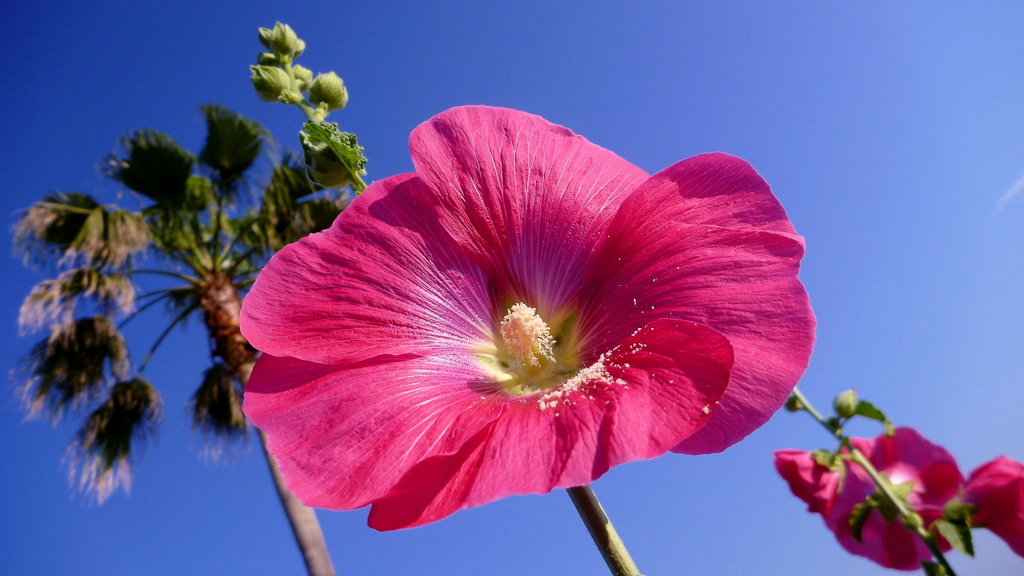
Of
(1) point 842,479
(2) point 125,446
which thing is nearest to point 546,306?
(1) point 842,479

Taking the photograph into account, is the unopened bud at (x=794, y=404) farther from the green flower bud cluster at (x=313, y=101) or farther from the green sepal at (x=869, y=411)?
the green flower bud cluster at (x=313, y=101)

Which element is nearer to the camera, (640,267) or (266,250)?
(640,267)

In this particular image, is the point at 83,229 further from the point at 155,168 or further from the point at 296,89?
the point at 296,89

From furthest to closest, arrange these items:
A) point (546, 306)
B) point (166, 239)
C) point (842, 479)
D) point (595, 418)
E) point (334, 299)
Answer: point (166, 239) < point (842, 479) < point (546, 306) < point (334, 299) < point (595, 418)

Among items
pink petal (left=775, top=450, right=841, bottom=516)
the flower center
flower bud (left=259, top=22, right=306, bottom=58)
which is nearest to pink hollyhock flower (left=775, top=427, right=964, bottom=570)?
pink petal (left=775, top=450, right=841, bottom=516)

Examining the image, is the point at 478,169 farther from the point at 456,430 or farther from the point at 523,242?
the point at 456,430

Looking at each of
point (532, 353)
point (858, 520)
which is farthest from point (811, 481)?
point (532, 353)

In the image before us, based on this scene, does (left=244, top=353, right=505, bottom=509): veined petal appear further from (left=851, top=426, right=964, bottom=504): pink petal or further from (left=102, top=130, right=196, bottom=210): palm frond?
(left=102, top=130, right=196, bottom=210): palm frond
